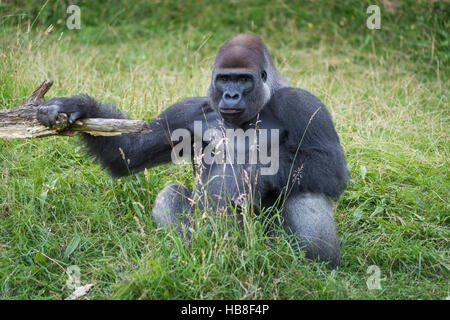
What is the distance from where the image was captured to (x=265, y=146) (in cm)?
350

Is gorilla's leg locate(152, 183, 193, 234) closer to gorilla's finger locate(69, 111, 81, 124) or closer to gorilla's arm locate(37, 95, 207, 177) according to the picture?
gorilla's arm locate(37, 95, 207, 177)

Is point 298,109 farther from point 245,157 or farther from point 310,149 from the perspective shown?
point 245,157

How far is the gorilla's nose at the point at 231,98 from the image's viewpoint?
10.8 ft

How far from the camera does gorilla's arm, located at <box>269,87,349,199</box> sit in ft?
11.2

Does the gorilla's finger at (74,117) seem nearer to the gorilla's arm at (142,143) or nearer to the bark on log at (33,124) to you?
the bark on log at (33,124)

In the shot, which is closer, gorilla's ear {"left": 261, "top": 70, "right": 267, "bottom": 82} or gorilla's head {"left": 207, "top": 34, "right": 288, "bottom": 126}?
gorilla's head {"left": 207, "top": 34, "right": 288, "bottom": 126}

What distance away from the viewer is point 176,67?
6.82 m

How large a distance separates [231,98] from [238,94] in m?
0.05

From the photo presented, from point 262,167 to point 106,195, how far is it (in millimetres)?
1318

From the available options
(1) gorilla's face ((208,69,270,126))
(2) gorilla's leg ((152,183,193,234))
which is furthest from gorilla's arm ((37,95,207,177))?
(1) gorilla's face ((208,69,270,126))

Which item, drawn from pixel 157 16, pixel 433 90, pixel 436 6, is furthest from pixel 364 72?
pixel 157 16

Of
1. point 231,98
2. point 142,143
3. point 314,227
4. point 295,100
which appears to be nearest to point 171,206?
point 142,143

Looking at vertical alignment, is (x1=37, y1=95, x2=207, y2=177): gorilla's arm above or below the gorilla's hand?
below

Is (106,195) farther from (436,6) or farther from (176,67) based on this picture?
(436,6)
